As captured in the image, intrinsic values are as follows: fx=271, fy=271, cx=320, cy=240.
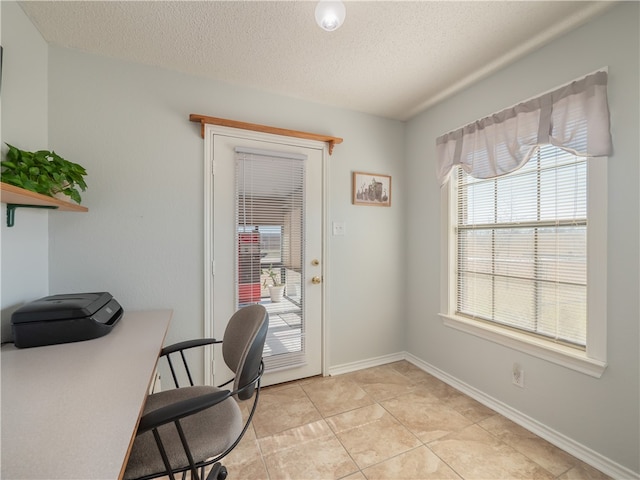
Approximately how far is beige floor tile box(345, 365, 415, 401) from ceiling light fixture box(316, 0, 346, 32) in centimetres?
252

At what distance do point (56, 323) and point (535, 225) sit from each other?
2748 millimetres

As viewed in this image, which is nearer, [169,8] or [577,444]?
[169,8]

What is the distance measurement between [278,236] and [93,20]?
173 cm

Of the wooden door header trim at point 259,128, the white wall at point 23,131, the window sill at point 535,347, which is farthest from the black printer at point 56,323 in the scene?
the window sill at point 535,347

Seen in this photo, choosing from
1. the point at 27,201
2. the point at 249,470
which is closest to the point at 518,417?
the point at 249,470

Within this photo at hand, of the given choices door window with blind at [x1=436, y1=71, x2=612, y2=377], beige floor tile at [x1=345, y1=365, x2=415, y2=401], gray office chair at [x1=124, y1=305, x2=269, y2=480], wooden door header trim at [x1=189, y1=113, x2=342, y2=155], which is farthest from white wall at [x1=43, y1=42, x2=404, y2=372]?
door window with blind at [x1=436, y1=71, x2=612, y2=377]

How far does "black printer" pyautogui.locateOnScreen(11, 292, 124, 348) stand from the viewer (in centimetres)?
120

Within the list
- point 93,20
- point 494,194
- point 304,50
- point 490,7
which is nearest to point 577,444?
point 494,194

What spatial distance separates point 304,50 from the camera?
1.80 metres

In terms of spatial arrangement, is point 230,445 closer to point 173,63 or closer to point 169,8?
point 169,8

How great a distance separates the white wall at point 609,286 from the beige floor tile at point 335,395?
0.89 meters

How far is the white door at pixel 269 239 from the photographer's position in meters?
2.14

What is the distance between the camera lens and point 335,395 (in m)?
2.21

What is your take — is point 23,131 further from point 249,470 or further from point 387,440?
point 387,440
